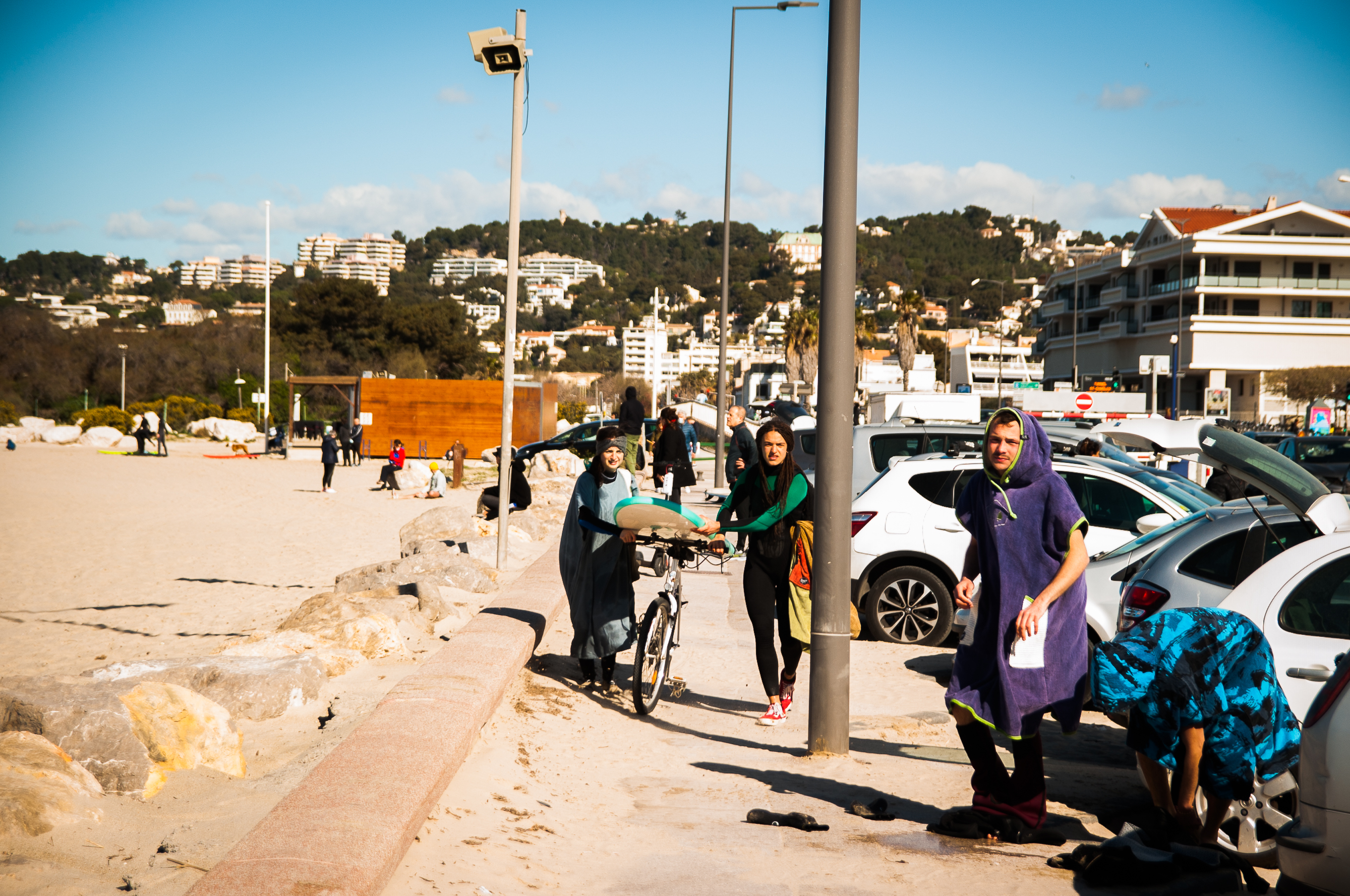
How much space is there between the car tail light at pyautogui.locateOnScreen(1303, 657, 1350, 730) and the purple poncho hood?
1.06 m

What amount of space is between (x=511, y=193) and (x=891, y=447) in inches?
211

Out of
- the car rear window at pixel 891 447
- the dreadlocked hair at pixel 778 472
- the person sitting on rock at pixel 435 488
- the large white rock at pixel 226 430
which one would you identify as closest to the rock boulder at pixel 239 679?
the dreadlocked hair at pixel 778 472

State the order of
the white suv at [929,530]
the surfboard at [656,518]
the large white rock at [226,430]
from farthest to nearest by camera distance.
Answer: the large white rock at [226,430], the white suv at [929,530], the surfboard at [656,518]

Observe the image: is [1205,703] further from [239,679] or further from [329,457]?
[329,457]

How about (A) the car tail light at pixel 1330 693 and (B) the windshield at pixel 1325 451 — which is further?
(B) the windshield at pixel 1325 451

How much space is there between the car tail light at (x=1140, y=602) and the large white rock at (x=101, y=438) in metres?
48.1

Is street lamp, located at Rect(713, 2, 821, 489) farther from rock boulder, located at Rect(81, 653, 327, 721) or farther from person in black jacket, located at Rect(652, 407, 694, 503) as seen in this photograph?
rock boulder, located at Rect(81, 653, 327, 721)

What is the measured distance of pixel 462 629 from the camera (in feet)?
24.4

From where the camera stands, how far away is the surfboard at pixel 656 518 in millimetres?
6637

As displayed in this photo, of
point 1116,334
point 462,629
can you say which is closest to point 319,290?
point 1116,334

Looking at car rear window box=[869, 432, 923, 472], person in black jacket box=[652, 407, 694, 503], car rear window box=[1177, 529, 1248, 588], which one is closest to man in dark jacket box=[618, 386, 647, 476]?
person in black jacket box=[652, 407, 694, 503]

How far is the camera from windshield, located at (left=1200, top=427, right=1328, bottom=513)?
482cm

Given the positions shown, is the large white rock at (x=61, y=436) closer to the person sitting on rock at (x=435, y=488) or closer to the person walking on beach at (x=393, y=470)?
the person walking on beach at (x=393, y=470)

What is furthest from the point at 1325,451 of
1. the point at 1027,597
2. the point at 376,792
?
the point at 376,792
